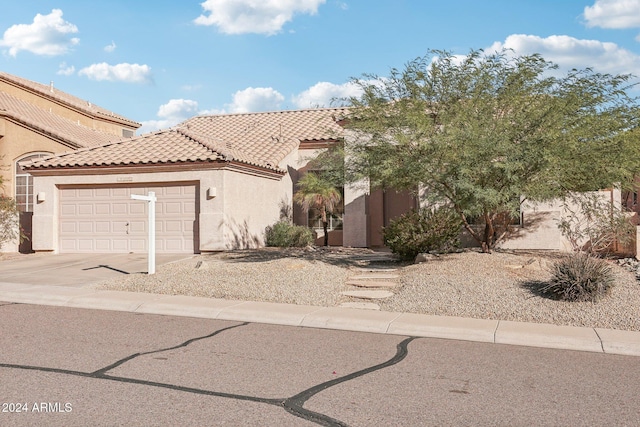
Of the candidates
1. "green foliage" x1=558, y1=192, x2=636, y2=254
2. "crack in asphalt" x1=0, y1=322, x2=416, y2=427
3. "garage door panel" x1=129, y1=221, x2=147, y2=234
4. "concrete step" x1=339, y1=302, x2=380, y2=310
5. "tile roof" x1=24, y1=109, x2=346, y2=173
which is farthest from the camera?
"garage door panel" x1=129, y1=221, x2=147, y2=234

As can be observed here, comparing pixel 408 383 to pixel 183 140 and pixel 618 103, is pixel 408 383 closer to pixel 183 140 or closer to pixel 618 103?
pixel 618 103

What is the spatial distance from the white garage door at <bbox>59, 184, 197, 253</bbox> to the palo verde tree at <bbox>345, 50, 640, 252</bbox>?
6.82 meters

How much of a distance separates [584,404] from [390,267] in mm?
9504

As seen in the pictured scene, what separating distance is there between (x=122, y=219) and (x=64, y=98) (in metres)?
13.0

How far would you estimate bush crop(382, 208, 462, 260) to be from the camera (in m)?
16.0

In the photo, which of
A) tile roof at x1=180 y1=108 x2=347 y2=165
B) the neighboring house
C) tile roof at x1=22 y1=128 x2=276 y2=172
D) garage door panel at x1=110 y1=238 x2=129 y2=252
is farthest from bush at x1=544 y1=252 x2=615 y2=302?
the neighboring house

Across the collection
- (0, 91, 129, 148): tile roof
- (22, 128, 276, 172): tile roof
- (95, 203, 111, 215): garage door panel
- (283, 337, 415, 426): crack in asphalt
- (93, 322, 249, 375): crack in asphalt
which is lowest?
(283, 337, 415, 426): crack in asphalt

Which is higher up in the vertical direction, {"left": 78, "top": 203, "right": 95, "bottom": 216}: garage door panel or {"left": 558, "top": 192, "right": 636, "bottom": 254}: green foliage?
{"left": 78, "top": 203, "right": 95, "bottom": 216}: garage door panel

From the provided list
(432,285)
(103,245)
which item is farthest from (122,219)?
(432,285)

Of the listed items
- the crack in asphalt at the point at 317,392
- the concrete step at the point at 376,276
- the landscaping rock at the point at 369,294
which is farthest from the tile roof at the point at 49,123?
the crack in asphalt at the point at 317,392

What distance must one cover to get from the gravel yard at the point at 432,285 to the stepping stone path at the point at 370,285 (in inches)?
6.9

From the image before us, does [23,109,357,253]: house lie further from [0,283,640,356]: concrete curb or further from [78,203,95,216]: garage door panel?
[0,283,640,356]: concrete curb

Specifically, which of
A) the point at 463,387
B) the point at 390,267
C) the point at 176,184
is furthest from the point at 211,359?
the point at 176,184

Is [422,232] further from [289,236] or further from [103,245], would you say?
[103,245]
